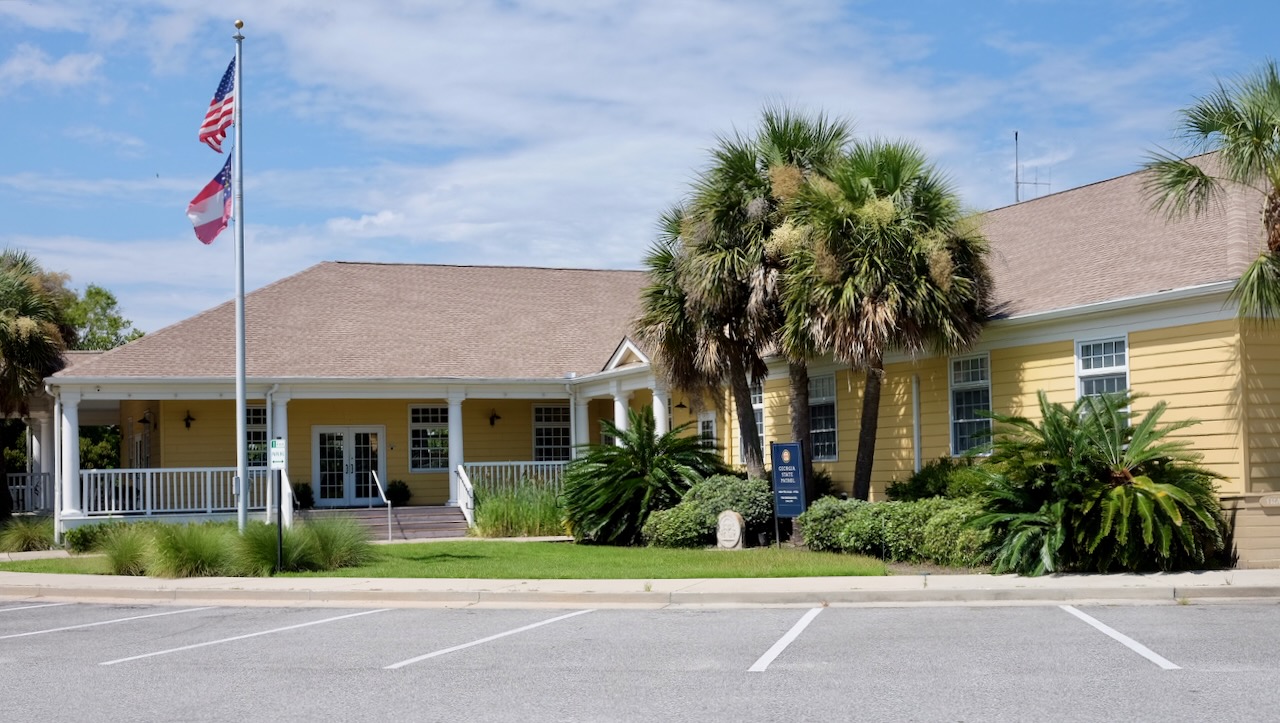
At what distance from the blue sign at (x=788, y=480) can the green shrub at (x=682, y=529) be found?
1457 mm

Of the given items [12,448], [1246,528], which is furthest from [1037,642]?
[12,448]

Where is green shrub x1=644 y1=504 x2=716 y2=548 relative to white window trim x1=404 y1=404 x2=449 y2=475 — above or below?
below

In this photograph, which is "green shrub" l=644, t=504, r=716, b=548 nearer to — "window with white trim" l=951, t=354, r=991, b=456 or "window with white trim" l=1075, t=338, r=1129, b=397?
"window with white trim" l=951, t=354, r=991, b=456

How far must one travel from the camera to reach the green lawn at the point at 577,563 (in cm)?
1734

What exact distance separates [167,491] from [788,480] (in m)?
13.9

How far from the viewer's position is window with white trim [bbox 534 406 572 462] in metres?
33.7

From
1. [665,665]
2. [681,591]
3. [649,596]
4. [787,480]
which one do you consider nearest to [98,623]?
[649,596]

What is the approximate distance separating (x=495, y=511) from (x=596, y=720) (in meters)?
19.1

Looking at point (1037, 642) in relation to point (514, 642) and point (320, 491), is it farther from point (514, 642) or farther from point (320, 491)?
point (320, 491)

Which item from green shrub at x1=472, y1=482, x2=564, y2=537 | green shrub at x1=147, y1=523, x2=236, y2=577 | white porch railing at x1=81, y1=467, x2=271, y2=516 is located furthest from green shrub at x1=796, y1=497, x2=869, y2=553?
white porch railing at x1=81, y1=467, x2=271, y2=516

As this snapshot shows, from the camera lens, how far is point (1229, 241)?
18016 millimetres

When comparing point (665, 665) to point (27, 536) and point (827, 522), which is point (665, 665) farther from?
point (27, 536)

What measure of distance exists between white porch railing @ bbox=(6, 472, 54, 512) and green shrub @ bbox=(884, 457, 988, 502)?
72.0 ft

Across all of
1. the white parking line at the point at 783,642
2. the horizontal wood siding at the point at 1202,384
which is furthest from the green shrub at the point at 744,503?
the white parking line at the point at 783,642
